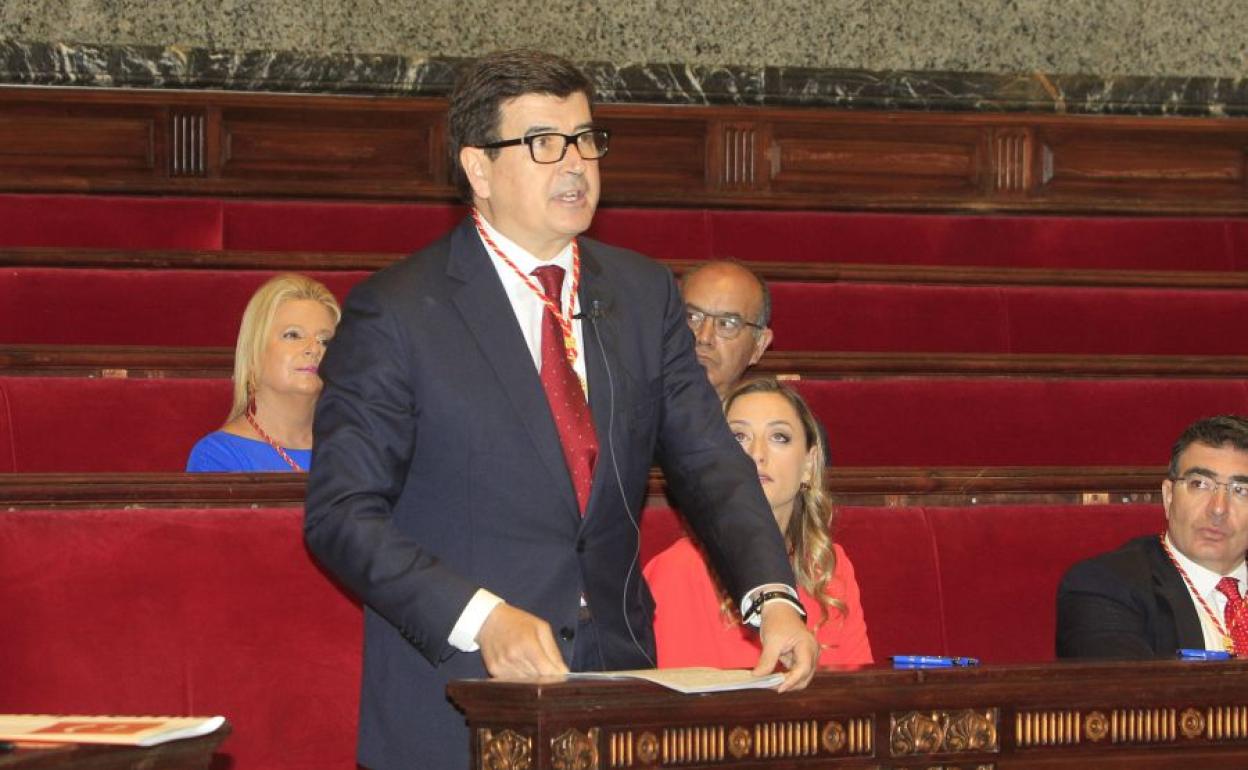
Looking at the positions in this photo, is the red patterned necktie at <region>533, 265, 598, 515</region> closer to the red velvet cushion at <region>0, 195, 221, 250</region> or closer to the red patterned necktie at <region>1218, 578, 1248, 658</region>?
the red patterned necktie at <region>1218, 578, 1248, 658</region>

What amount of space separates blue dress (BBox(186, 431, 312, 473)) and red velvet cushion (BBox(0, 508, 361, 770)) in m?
0.33

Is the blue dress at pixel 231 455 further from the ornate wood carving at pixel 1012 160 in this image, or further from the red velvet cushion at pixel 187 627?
the ornate wood carving at pixel 1012 160

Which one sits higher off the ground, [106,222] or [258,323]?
[106,222]

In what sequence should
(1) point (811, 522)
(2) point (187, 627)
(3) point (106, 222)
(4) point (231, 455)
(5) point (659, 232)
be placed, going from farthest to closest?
(5) point (659, 232) → (3) point (106, 222) → (4) point (231, 455) → (1) point (811, 522) → (2) point (187, 627)

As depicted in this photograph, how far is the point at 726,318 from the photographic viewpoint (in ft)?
6.53

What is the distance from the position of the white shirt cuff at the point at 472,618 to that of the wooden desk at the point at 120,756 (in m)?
0.19

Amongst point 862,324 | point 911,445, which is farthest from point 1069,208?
point 911,445

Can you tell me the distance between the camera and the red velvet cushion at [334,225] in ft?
9.05

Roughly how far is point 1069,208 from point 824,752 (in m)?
2.16

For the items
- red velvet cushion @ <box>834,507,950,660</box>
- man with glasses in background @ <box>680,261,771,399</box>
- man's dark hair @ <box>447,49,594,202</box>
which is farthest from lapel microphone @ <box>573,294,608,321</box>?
man with glasses in background @ <box>680,261,771,399</box>

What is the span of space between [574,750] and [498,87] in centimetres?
43

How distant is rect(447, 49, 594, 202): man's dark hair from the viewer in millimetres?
1158

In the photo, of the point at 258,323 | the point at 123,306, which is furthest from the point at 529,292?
the point at 123,306

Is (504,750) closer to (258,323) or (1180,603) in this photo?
(1180,603)
